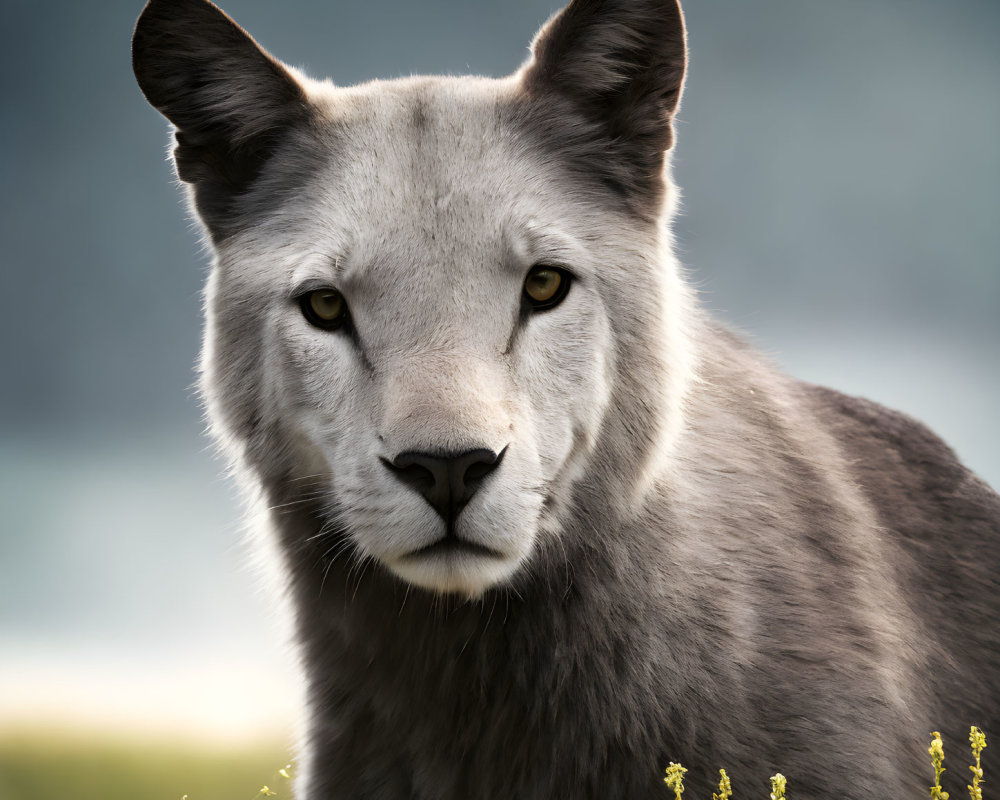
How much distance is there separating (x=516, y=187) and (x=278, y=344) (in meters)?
0.82

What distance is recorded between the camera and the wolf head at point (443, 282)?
261cm

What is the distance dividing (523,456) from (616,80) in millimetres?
1347

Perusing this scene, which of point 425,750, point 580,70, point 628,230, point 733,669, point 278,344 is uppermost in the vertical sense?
point 580,70

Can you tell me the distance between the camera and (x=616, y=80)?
3273 millimetres

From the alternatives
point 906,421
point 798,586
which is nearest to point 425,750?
point 798,586

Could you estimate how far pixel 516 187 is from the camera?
3.02 meters

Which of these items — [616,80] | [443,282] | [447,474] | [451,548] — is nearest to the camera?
[447,474]

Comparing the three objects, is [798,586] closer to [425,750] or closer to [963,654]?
[963,654]

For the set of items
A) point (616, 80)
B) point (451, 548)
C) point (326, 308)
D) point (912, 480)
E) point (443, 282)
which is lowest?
point (912, 480)

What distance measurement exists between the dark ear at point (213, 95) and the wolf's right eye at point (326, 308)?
66 centimetres

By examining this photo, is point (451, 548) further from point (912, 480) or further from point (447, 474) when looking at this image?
point (912, 480)

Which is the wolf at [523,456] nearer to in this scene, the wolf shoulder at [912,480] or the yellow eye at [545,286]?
the yellow eye at [545,286]

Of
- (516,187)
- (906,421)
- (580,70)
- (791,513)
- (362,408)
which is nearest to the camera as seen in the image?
(362,408)

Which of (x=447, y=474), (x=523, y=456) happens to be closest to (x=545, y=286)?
(x=523, y=456)
